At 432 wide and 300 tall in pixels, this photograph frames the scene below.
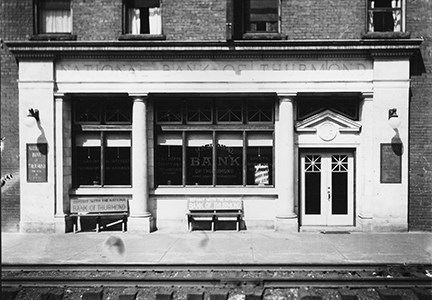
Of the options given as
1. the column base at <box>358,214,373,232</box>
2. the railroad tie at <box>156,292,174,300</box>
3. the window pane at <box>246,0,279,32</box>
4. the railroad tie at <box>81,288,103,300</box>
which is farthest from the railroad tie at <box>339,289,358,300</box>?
the window pane at <box>246,0,279,32</box>

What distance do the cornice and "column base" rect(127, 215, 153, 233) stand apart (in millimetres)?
4858

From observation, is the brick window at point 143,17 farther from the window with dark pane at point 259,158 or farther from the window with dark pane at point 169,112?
the window with dark pane at point 259,158

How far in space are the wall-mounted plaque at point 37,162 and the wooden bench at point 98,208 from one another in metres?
1.19

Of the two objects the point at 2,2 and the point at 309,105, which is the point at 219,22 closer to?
the point at 309,105

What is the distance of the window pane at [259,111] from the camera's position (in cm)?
1187

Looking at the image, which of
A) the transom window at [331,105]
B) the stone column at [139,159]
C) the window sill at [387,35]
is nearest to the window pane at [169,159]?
the stone column at [139,159]

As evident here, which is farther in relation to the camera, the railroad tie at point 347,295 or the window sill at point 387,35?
the window sill at point 387,35

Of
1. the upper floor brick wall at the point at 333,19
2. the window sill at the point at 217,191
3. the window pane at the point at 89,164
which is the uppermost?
the upper floor brick wall at the point at 333,19

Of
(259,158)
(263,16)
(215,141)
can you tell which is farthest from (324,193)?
(263,16)

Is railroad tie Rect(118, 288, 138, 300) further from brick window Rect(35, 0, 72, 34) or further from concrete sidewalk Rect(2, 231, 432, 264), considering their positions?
brick window Rect(35, 0, 72, 34)

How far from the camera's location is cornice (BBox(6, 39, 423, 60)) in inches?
432

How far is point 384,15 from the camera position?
37.4 feet

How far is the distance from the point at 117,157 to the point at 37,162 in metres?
2.35

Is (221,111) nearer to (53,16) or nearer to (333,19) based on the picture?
(333,19)
